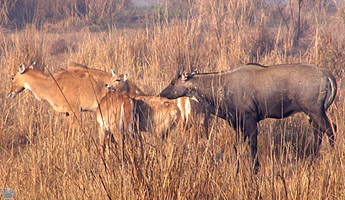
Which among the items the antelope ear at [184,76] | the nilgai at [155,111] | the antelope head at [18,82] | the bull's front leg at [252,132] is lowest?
the bull's front leg at [252,132]

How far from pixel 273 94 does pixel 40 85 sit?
387 cm

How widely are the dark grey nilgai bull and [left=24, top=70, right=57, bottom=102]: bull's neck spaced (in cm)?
275

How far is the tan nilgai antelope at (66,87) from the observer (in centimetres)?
741

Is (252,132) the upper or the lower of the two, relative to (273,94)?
lower

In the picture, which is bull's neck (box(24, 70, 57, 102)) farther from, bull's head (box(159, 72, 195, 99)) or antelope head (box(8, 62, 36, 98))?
bull's head (box(159, 72, 195, 99))

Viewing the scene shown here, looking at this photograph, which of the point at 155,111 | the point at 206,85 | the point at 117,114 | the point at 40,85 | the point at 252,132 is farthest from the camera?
the point at 40,85

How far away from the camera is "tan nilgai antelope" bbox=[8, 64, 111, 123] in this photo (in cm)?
741

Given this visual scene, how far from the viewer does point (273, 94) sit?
6203 millimetres

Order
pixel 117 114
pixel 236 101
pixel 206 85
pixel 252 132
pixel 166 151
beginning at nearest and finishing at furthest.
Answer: pixel 166 151
pixel 117 114
pixel 252 132
pixel 236 101
pixel 206 85

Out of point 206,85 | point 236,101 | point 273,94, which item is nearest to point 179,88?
point 206,85

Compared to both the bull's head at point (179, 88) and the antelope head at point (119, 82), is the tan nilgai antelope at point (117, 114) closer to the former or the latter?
the bull's head at point (179, 88)

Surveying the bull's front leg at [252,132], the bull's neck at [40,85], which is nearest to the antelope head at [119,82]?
the bull's neck at [40,85]

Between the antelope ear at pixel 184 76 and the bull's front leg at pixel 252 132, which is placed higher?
the antelope ear at pixel 184 76

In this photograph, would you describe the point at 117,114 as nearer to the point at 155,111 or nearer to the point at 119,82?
the point at 155,111
